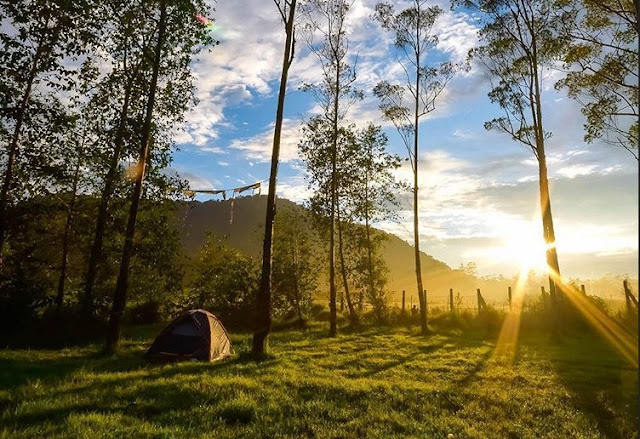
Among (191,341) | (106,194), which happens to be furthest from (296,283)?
(191,341)

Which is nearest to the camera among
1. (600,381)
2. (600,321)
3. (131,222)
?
(600,381)

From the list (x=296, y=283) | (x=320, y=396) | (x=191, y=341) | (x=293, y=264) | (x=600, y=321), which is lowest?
(x=320, y=396)

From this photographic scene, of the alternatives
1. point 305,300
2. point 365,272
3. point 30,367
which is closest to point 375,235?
point 365,272

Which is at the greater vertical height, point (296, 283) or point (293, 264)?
point (293, 264)

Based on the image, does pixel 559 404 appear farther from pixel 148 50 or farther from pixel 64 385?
pixel 148 50

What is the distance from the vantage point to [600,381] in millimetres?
12836

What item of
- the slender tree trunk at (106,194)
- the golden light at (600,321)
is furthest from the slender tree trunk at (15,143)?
the golden light at (600,321)

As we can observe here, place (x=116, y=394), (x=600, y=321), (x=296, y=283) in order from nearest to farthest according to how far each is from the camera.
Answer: (x=116, y=394), (x=600, y=321), (x=296, y=283)

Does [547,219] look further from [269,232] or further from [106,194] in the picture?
[106,194]

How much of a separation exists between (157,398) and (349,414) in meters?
4.34

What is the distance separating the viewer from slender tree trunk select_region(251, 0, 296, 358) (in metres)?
16.0

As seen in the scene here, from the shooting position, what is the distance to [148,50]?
18500mm

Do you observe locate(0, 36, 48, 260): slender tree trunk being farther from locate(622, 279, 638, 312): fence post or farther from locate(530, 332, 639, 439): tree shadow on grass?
locate(622, 279, 638, 312): fence post

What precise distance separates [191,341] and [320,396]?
7780 mm
